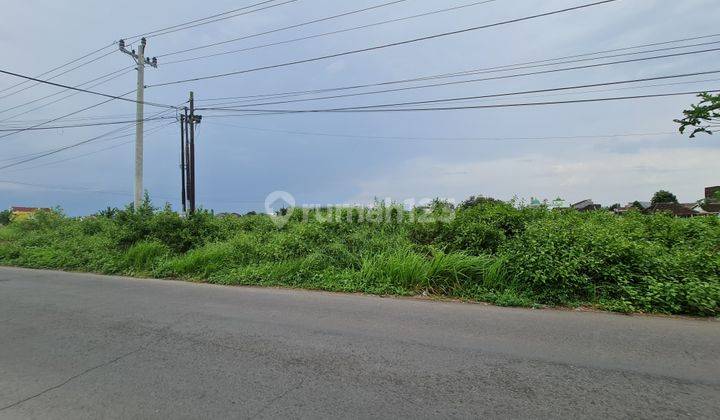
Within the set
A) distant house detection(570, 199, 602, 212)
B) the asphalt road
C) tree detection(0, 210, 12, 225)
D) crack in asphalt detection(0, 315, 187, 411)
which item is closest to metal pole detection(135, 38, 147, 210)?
the asphalt road

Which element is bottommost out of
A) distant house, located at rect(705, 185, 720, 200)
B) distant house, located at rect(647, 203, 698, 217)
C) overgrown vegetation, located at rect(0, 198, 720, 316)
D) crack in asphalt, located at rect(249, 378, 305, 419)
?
crack in asphalt, located at rect(249, 378, 305, 419)

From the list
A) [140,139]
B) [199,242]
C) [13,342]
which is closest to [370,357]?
[13,342]

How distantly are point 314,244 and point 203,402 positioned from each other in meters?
7.19

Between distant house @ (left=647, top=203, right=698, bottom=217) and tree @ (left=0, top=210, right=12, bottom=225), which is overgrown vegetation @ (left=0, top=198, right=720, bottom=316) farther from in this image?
tree @ (left=0, top=210, right=12, bottom=225)

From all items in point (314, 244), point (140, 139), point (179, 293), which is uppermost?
point (140, 139)

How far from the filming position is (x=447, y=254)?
8.73 metres

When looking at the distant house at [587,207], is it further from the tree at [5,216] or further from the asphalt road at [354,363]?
the tree at [5,216]

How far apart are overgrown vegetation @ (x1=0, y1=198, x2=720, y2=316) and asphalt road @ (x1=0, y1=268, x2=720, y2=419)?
2.93 feet

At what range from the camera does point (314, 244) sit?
10.4 meters

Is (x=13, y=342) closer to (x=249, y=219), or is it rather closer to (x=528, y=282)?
(x=528, y=282)

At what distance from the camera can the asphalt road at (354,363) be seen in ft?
10.5

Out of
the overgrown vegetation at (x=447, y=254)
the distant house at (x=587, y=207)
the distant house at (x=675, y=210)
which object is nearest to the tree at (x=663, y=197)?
the distant house at (x=675, y=210)

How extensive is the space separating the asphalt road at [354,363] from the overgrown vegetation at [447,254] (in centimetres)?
89

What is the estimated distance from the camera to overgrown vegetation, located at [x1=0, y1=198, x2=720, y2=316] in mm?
6633
